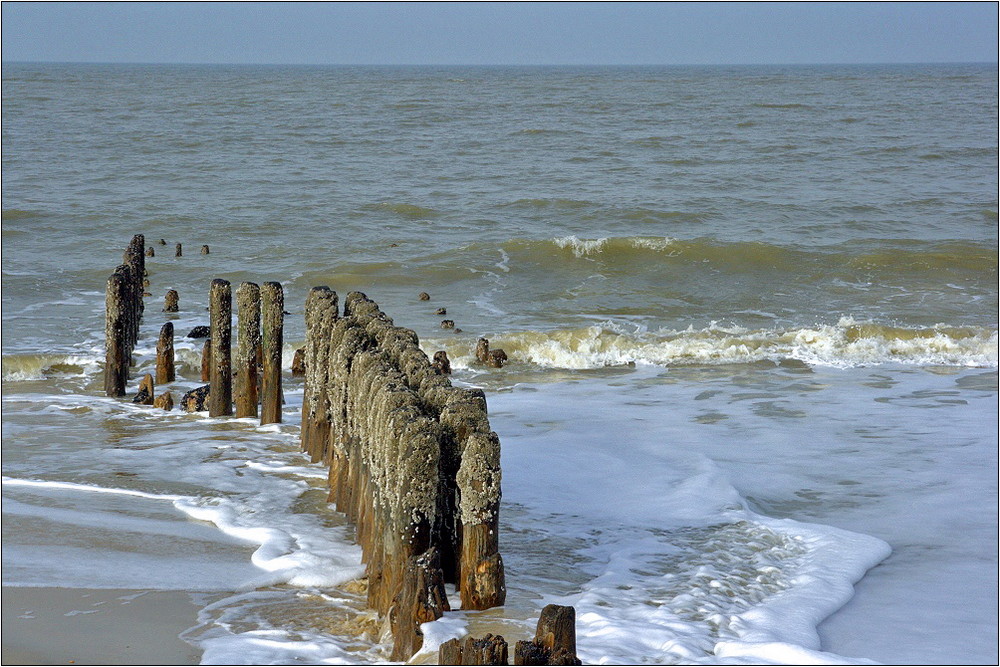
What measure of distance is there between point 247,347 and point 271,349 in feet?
0.79

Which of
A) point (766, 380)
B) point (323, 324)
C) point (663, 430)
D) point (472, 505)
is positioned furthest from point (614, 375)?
point (472, 505)

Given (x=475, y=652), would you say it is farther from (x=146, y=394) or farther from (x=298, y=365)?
(x=298, y=365)

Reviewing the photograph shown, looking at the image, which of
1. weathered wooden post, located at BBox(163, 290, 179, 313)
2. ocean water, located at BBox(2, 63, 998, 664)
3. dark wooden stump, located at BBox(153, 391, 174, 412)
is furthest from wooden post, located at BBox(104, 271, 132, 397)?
weathered wooden post, located at BBox(163, 290, 179, 313)

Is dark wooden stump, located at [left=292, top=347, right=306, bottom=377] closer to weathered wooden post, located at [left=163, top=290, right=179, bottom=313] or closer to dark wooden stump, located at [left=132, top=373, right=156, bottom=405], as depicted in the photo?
dark wooden stump, located at [left=132, top=373, right=156, bottom=405]

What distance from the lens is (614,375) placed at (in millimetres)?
12773

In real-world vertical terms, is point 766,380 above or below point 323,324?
below

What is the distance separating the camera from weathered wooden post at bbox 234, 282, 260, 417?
8977 millimetres

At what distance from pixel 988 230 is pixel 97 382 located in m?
18.1

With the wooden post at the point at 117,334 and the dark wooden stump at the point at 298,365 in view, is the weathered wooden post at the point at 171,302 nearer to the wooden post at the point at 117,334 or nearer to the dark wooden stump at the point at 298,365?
the dark wooden stump at the point at 298,365

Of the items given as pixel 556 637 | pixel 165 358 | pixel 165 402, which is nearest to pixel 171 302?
pixel 165 358

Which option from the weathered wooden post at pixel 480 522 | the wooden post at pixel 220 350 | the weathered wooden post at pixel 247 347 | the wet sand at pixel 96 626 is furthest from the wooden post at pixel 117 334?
the weathered wooden post at pixel 480 522

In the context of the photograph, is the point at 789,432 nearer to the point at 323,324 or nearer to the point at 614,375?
the point at 614,375

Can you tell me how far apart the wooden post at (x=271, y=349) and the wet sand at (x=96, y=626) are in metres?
3.45

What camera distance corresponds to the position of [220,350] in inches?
376
